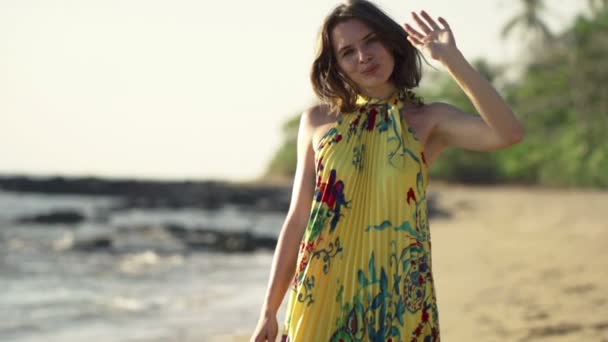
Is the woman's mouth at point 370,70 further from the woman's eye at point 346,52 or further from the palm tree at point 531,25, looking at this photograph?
the palm tree at point 531,25

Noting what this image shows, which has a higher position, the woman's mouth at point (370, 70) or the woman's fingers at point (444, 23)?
the woman's fingers at point (444, 23)

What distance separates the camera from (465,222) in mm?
21438

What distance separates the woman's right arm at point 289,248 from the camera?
9.00 ft

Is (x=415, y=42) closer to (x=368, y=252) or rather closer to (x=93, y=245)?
(x=368, y=252)

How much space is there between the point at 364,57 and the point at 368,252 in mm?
580

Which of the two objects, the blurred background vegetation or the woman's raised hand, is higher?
the blurred background vegetation

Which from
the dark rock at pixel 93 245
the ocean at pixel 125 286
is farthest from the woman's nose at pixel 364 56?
the dark rock at pixel 93 245

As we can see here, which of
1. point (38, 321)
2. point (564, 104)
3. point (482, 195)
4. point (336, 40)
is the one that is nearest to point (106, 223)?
point (482, 195)

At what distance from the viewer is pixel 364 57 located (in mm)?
2746

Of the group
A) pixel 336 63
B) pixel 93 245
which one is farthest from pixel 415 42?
pixel 93 245

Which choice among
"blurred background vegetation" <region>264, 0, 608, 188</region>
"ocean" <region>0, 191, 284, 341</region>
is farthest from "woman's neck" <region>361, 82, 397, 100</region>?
"blurred background vegetation" <region>264, 0, 608, 188</region>

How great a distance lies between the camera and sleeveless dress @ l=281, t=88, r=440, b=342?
261 centimetres

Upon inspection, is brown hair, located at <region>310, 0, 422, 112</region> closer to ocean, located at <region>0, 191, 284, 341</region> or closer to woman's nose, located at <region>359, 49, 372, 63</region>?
woman's nose, located at <region>359, 49, 372, 63</region>

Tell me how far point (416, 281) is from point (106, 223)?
87.5 feet
